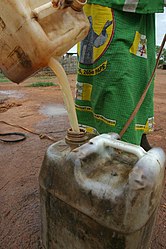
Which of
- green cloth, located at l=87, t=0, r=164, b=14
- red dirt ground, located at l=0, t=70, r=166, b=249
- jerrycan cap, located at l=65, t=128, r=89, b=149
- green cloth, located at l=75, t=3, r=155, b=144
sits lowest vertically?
red dirt ground, located at l=0, t=70, r=166, b=249

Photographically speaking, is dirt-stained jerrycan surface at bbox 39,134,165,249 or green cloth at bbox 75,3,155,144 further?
green cloth at bbox 75,3,155,144

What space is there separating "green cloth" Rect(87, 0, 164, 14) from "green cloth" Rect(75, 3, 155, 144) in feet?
0.08

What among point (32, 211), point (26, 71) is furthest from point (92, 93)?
point (32, 211)

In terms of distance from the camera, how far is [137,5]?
3.58 ft

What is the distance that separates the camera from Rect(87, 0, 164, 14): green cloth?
42.8 inches

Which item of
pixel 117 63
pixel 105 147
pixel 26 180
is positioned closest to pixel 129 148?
pixel 105 147

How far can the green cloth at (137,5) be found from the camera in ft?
3.57

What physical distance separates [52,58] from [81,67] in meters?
0.49

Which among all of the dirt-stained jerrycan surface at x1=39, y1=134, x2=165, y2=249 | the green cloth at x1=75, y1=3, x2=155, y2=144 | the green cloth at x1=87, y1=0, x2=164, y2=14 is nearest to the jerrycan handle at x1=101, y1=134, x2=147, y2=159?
the dirt-stained jerrycan surface at x1=39, y1=134, x2=165, y2=249

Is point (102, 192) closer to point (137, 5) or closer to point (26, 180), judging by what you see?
point (137, 5)

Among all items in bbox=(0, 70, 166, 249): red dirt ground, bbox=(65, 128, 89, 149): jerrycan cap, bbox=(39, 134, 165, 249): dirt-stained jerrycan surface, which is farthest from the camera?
bbox=(0, 70, 166, 249): red dirt ground

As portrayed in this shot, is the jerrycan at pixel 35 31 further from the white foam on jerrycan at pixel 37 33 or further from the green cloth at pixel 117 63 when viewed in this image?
the green cloth at pixel 117 63

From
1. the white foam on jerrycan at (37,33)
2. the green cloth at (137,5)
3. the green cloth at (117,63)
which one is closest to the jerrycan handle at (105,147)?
the white foam on jerrycan at (37,33)

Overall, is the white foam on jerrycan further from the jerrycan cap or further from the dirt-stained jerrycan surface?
the dirt-stained jerrycan surface
